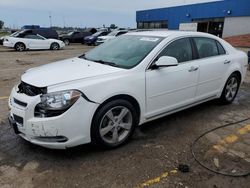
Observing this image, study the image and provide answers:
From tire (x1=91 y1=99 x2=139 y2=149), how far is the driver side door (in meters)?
0.36

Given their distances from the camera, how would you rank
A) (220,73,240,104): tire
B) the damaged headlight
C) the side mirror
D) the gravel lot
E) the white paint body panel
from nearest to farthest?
the gravel lot → the damaged headlight → the side mirror → (220,73,240,104): tire → the white paint body panel

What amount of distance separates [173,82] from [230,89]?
2108 mm

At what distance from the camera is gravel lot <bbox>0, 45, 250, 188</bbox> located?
312cm

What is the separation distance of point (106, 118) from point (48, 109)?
79cm

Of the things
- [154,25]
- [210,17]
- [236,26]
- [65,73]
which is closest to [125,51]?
[65,73]

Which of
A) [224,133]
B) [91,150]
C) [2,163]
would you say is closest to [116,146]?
[91,150]

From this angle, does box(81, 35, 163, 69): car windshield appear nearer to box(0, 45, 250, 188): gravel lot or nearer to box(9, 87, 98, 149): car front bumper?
box(9, 87, 98, 149): car front bumper

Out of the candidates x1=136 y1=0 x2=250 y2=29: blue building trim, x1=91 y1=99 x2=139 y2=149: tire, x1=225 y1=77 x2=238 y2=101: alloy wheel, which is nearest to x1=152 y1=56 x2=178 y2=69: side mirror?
x1=91 y1=99 x2=139 y2=149: tire

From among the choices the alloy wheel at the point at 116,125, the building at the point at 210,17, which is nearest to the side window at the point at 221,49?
the alloy wheel at the point at 116,125

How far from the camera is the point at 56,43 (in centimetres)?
2091

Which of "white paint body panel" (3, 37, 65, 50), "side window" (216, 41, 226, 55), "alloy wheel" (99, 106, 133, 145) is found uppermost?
"side window" (216, 41, 226, 55)

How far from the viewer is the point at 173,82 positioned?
4316 mm

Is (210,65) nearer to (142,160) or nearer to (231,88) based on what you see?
(231,88)

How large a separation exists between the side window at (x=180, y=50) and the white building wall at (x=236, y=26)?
32024 mm
